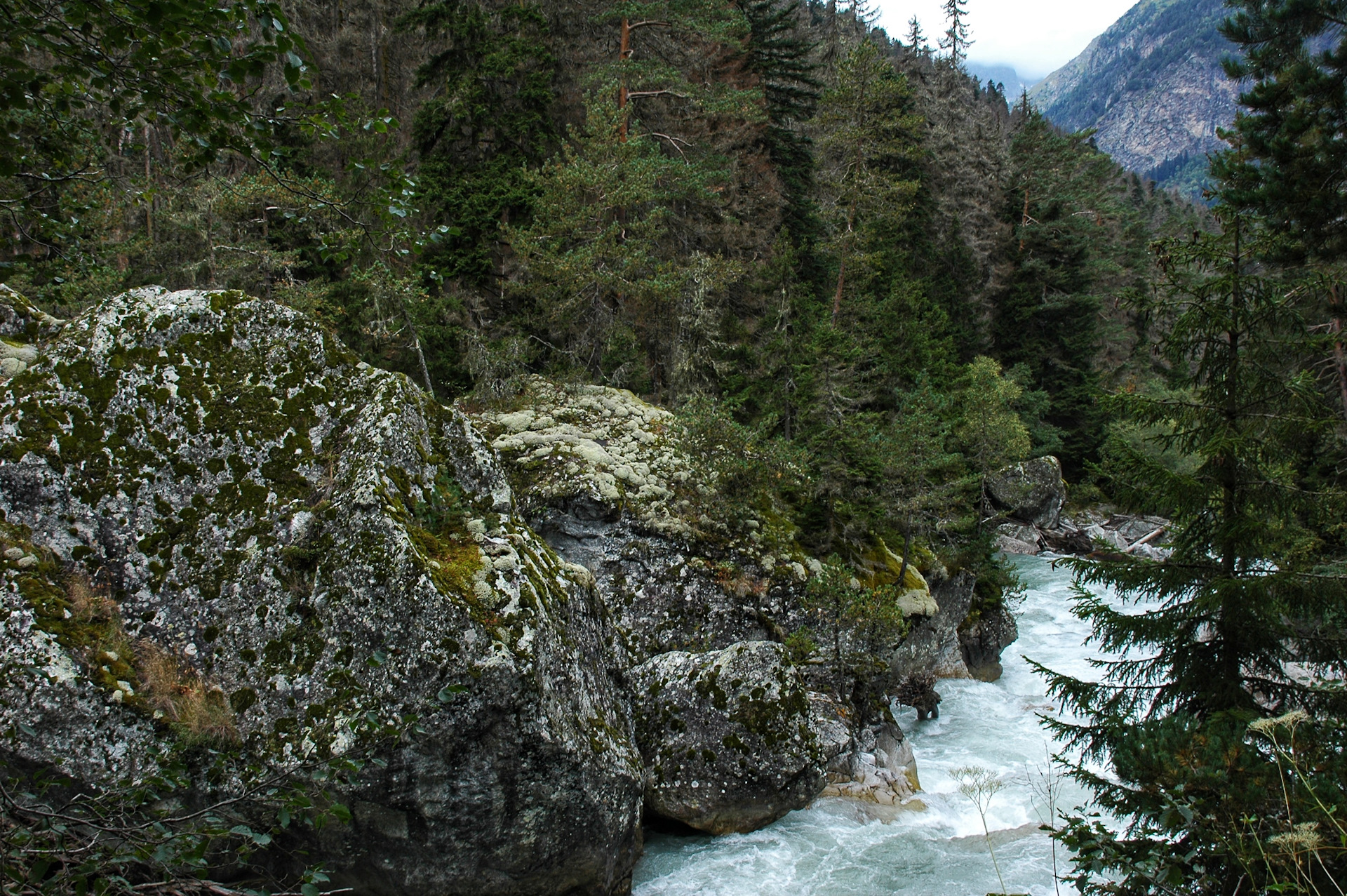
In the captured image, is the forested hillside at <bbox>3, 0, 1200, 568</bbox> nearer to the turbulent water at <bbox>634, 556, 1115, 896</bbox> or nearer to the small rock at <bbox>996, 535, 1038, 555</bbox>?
the small rock at <bbox>996, 535, 1038, 555</bbox>

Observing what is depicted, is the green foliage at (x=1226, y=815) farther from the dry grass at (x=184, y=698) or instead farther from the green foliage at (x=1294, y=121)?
the green foliage at (x=1294, y=121)

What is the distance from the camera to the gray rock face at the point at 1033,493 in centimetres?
3086

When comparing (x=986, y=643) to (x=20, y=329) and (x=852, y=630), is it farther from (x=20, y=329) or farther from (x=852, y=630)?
(x=20, y=329)

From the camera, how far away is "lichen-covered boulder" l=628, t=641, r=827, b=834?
9.03m

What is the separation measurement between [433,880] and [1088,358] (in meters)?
39.3

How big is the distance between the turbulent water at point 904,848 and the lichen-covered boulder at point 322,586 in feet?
4.89

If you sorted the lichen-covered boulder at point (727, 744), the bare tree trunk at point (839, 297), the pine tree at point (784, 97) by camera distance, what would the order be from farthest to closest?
the pine tree at point (784, 97), the bare tree trunk at point (839, 297), the lichen-covered boulder at point (727, 744)

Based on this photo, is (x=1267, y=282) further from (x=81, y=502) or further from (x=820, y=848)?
(x=81, y=502)

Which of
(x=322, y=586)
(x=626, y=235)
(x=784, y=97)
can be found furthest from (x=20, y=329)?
(x=784, y=97)

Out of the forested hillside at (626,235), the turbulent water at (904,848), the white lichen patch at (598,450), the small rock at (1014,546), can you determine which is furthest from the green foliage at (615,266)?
the small rock at (1014,546)

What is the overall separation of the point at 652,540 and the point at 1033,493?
25.1m

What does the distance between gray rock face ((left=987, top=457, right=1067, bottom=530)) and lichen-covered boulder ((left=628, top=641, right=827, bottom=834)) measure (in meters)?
24.3

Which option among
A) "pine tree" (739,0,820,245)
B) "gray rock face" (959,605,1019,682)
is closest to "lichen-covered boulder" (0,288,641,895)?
"gray rock face" (959,605,1019,682)

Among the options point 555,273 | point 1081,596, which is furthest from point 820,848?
point 555,273
